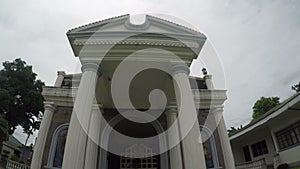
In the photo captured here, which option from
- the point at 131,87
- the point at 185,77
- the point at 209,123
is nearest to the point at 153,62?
the point at 185,77

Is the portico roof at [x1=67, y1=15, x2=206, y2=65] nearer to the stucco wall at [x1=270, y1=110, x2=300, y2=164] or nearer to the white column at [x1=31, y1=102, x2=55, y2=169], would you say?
the white column at [x1=31, y1=102, x2=55, y2=169]

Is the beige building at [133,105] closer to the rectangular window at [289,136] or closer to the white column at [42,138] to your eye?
the white column at [42,138]

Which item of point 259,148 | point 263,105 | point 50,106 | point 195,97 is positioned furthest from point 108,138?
point 263,105

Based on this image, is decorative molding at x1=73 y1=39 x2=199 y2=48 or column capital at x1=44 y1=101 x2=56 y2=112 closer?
decorative molding at x1=73 y1=39 x2=199 y2=48

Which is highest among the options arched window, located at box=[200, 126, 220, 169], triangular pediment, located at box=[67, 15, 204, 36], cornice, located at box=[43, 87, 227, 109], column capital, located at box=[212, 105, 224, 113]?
triangular pediment, located at box=[67, 15, 204, 36]

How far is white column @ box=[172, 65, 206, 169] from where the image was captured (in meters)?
4.41

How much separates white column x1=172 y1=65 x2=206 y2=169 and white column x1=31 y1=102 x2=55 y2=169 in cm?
661

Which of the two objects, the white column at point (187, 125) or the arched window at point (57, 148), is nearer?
the white column at point (187, 125)

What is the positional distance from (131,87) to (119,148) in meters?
3.98

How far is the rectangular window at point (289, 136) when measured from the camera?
7.93 metres

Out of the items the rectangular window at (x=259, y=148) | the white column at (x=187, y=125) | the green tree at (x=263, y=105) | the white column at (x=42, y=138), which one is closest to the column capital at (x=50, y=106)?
the white column at (x=42, y=138)

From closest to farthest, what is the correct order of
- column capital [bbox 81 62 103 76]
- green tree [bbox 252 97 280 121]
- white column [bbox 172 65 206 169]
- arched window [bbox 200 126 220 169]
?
white column [bbox 172 65 206 169] → column capital [bbox 81 62 103 76] → arched window [bbox 200 126 220 169] → green tree [bbox 252 97 280 121]

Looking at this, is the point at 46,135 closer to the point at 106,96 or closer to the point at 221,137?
the point at 106,96

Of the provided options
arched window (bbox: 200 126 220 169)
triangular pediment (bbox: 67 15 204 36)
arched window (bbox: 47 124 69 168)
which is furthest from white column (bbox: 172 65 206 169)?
arched window (bbox: 47 124 69 168)
